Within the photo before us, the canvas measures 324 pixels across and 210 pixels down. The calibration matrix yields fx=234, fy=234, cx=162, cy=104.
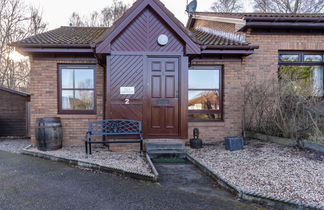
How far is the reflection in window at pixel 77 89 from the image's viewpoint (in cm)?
747

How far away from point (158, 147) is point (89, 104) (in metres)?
2.84

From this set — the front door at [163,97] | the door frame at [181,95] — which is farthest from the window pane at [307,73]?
the front door at [163,97]

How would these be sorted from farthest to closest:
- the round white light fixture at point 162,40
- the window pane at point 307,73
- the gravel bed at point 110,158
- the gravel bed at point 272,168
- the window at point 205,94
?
1. the window at point 205,94
2. the window pane at point 307,73
3. the round white light fixture at point 162,40
4. the gravel bed at point 110,158
5. the gravel bed at point 272,168

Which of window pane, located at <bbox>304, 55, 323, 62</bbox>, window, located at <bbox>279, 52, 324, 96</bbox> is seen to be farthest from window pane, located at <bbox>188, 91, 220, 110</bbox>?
window pane, located at <bbox>304, 55, 323, 62</bbox>

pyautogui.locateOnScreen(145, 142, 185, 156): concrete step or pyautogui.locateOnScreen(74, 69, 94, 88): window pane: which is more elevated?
pyautogui.locateOnScreen(74, 69, 94, 88): window pane

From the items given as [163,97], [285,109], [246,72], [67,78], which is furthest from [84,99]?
[285,109]

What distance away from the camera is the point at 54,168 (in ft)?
16.5

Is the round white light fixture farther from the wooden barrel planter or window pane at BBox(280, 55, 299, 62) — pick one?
window pane at BBox(280, 55, 299, 62)

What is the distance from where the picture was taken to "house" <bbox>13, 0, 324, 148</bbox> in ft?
21.2

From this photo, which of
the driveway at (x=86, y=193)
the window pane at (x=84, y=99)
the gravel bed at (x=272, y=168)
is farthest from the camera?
the window pane at (x=84, y=99)

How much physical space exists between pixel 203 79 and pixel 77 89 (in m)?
4.12

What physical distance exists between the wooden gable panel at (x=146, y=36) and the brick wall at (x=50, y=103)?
6.21 feet

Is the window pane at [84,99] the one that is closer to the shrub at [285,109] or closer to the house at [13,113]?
the house at [13,113]

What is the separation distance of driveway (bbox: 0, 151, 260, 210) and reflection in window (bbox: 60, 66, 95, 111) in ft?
9.61
